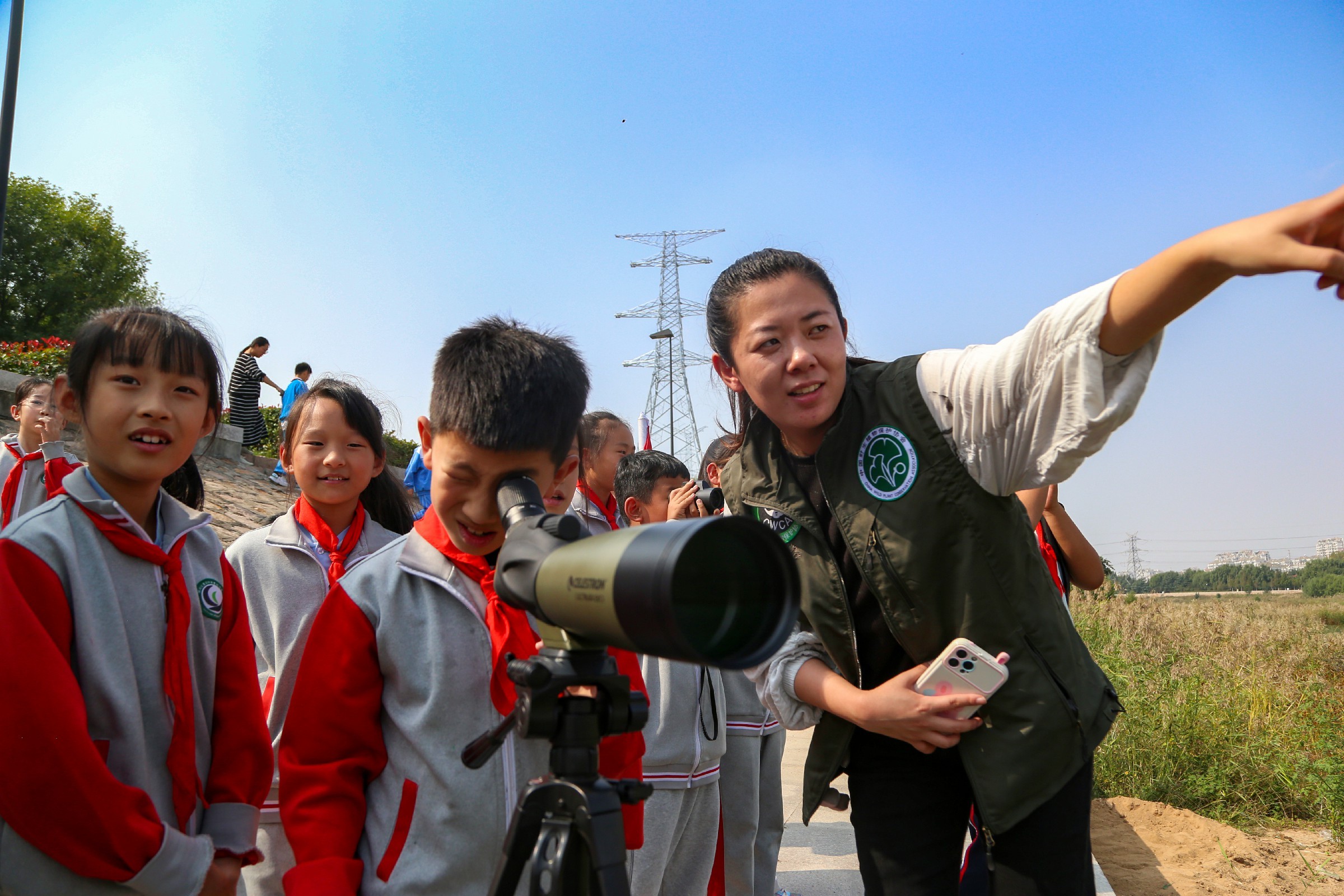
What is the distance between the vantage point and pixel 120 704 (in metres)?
1.70

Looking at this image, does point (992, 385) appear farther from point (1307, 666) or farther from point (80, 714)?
point (1307, 666)

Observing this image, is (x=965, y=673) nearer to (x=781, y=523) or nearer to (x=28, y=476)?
(x=781, y=523)

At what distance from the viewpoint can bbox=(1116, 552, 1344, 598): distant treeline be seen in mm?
13688

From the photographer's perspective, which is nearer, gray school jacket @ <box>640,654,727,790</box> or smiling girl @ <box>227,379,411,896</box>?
smiling girl @ <box>227,379,411,896</box>

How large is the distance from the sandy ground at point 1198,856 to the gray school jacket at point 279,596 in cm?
348

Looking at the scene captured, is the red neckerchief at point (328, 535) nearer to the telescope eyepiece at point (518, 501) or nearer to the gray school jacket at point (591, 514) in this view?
the gray school jacket at point (591, 514)

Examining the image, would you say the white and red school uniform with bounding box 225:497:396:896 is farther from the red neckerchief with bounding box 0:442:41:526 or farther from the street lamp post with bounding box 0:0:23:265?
the street lamp post with bounding box 0:0:23:265

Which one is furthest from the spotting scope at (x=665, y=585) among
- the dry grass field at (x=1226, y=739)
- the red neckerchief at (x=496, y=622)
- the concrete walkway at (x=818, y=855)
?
the dry grass field at (x=1226, y=739)

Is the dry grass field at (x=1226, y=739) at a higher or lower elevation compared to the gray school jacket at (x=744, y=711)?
lower

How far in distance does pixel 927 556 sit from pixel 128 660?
1536mm

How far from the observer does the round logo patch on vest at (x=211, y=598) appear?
197 cm

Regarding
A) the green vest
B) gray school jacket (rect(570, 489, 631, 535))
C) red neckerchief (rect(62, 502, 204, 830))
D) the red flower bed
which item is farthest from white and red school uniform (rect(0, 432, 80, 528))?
the red flower bed

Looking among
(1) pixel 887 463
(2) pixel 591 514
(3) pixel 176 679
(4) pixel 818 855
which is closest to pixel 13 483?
(2) pixel 591 514

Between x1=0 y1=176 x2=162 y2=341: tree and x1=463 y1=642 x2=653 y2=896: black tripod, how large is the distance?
30.9 meters
